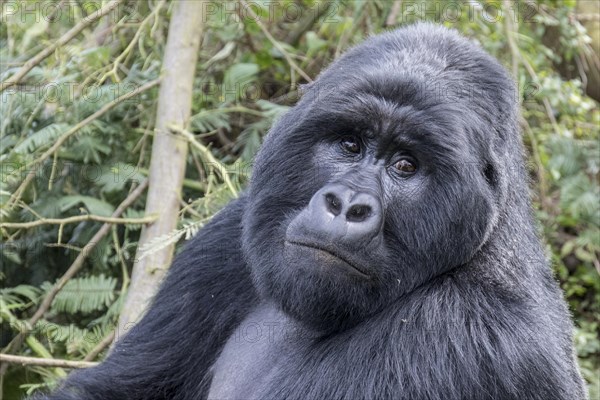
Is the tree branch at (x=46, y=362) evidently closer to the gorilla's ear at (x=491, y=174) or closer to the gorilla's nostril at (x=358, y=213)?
the gorilla's nostril at (x=358, y=213)

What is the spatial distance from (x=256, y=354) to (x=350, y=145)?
1013mm

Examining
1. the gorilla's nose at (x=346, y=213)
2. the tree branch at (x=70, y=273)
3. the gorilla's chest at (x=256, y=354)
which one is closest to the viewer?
the gorilla's nose at (x=346, y=213)

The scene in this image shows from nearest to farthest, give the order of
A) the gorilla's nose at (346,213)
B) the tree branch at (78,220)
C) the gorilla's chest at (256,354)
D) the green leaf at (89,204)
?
1. the gorilla's nose at (346,213)
2. the gorilla's chest at (256,354)
3. the tree branch at (78,220)
4. the green leaf at (89,204)

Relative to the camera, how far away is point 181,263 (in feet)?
13.9

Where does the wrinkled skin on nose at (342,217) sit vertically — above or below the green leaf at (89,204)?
above

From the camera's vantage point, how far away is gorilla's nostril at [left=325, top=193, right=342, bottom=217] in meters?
3.04

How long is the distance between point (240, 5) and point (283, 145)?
3.18 m

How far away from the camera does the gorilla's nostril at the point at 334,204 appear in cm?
304

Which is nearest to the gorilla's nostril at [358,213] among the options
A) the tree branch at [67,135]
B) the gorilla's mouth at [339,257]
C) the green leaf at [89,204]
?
the gorilla's mouth at [339,257]

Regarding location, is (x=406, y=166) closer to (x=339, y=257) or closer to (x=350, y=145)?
(x=350, y=145)

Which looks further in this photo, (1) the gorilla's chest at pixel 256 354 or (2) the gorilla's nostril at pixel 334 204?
(1) the gorilla's chest at pixel 256 354

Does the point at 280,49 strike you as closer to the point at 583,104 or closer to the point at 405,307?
the point at 583,104

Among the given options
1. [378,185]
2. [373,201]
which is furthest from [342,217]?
[378,185]

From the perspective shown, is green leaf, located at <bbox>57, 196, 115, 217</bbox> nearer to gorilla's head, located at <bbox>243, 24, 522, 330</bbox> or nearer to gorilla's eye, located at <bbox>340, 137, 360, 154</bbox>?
gorilla's head, located at <bbox>243, 24, 522, 330</bbox>
